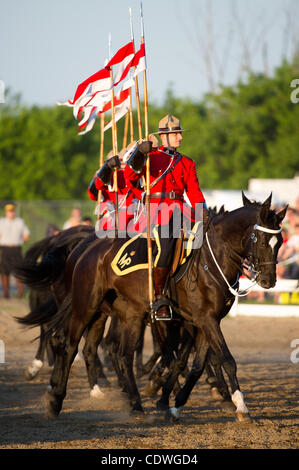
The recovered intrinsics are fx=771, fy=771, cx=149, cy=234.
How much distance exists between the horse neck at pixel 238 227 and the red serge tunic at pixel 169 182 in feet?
1.19

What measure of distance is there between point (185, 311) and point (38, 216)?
60.4ft

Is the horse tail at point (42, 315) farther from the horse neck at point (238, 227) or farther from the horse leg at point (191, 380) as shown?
the horse neck at point (238, 227)

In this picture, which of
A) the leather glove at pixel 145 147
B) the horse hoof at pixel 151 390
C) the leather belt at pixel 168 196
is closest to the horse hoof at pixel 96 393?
the horse hoof at pixel 151 390

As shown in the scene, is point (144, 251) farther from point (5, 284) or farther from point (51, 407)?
point (5, 284)

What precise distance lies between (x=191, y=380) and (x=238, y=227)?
146 cm

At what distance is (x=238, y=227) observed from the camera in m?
7.05

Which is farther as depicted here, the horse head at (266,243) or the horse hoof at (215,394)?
the horse hoof at (215,394)

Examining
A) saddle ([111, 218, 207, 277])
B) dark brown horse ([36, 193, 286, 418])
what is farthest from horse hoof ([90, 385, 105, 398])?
Result: saddle ([111, 218, 207, 277])

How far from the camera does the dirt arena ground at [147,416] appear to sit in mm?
6027

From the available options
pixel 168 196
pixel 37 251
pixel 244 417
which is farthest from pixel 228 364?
pixel 37 251

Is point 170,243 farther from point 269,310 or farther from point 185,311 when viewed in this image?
point 269,310
